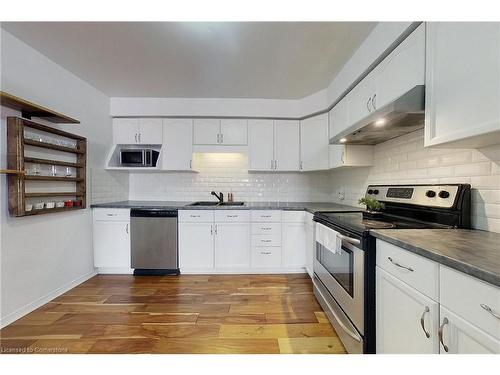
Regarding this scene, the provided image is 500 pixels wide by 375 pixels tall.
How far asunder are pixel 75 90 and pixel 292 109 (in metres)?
2.65

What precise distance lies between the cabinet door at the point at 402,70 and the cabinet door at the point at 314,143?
1.17 metres

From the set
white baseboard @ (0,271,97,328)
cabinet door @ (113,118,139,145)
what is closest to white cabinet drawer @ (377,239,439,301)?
white baseboard @ (0,271,97,328)

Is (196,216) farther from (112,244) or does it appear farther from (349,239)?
(349,239)

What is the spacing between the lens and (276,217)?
286 centimetres

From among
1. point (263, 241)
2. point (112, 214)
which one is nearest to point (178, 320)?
point (263, 241)

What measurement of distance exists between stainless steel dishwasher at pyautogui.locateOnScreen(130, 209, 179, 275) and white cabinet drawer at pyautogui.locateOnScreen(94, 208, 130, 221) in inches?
3.3

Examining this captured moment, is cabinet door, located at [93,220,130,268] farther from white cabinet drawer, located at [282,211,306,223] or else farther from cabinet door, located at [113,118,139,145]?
white cabinet drawer, located at [282,211,306,223]

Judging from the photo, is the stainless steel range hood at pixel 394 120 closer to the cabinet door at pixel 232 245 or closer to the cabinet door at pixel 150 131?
the cabinet door at pixel 232 245

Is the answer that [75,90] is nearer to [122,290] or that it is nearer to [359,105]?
[122,290]

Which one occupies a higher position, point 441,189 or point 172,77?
point 172,77

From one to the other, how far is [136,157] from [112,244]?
1171 millimetres

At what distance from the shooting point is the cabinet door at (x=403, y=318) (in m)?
0.91

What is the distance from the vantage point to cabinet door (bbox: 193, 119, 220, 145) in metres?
3.16
